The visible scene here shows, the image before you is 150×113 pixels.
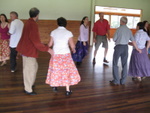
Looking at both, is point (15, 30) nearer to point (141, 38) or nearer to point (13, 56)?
point (13, 56)

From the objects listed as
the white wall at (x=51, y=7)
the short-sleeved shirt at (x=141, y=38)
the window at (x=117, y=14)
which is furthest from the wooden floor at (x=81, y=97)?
the window at (x=117, y=14)

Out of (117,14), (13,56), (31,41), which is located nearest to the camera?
(31,41)

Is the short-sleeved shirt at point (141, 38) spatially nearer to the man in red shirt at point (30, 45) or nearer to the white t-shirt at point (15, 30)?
the man in red shirt at point (30, 45)

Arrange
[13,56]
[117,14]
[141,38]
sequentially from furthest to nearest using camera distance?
[117,14]
[13,56]
[141,38]

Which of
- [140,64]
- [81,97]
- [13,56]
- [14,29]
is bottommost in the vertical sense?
[81,97]

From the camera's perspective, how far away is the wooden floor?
99.2 inches

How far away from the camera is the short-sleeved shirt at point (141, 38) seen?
3484 millimetres

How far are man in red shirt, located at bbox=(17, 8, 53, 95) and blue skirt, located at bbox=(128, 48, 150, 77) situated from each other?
6.66 feet

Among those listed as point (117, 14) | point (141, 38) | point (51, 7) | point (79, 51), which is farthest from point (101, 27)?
Result: point (117, 14)

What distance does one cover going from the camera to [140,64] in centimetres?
371

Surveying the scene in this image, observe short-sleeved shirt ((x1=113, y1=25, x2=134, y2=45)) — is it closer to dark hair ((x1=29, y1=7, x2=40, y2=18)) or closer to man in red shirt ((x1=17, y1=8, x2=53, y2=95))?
man in red shirt ((x1=17, y1=8, x2=53, y2=95))

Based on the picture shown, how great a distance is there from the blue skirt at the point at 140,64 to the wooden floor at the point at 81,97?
227 mm

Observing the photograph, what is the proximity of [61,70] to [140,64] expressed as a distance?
1.92 metres

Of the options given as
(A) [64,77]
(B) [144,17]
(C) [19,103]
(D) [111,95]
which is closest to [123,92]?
(D) [111,95]
